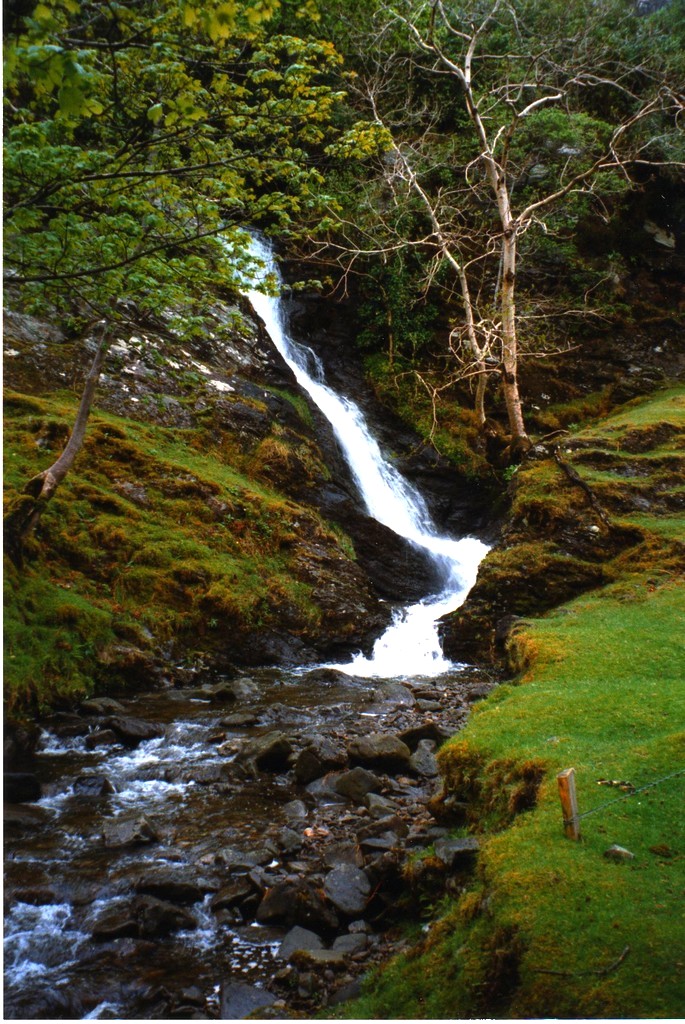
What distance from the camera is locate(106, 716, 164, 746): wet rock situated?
928 cm

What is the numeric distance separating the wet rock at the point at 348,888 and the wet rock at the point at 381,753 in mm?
2367

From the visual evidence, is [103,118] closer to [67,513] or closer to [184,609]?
[67,513]

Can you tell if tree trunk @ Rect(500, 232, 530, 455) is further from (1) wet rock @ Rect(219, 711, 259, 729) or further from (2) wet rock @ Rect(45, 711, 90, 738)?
(2) wet rock @ Rect(45, 711, 90, 738)

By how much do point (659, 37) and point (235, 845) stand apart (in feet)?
108

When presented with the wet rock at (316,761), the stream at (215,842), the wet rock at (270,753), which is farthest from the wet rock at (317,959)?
the wet rock at (270,753)

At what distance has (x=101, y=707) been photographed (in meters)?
10.0

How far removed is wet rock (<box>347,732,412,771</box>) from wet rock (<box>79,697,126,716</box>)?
353 centimetres

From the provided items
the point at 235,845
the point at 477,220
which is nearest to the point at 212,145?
the point at 235,845

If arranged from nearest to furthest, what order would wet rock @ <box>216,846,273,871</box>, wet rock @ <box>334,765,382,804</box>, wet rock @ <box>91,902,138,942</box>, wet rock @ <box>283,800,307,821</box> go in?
wet rock @ <box>91,902,138,942</box>, wet rock @ <box>216,846,273,871</box>, wet rock @ <box>283,800,307,821</box>, wet rock @ <box>334,765,382,804</box>

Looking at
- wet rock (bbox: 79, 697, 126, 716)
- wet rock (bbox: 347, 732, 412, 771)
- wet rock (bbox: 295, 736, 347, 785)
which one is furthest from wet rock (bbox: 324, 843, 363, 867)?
wet rock (bbox: 79, 697, 126, 716)

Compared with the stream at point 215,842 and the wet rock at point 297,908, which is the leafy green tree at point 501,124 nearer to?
the stream at point 215,842

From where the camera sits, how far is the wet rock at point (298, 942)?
523 centimetres

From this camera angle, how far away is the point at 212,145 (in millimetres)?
6254

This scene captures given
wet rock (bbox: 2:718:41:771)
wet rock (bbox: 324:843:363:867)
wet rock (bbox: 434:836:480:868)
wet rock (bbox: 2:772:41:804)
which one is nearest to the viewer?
wet rock (bbox: 434:836:480:868)
